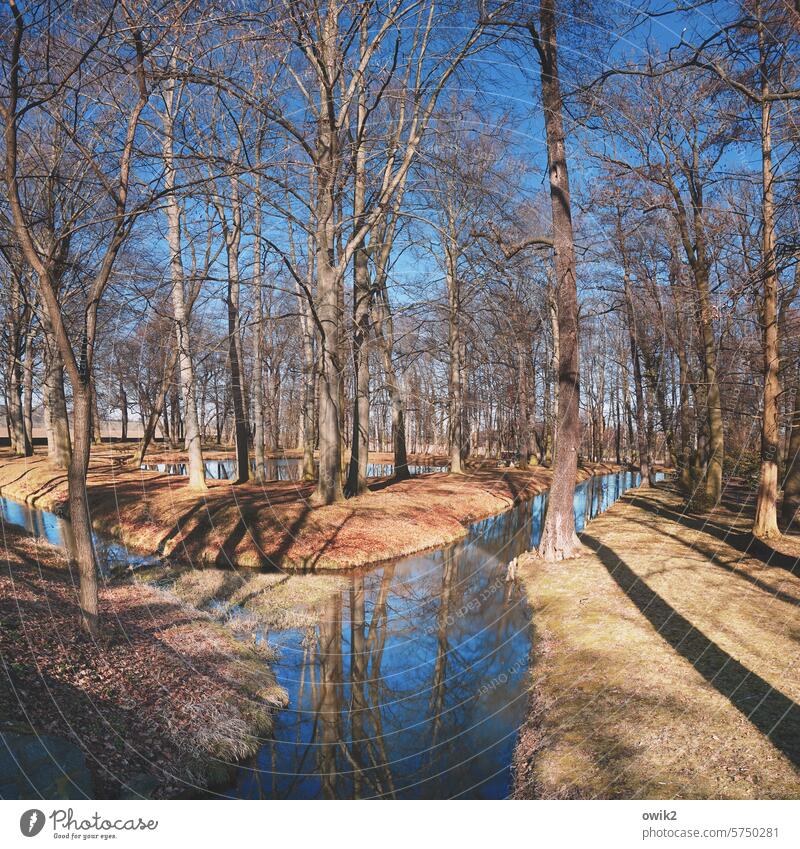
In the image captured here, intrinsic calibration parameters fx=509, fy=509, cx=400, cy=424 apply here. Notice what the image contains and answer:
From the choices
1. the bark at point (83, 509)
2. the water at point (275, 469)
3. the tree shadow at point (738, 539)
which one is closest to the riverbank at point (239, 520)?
the bark at point (83, 509)

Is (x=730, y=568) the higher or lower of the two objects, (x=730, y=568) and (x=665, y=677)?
the lower

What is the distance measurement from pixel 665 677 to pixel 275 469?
22.4 metres

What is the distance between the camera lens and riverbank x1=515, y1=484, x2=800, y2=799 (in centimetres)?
362

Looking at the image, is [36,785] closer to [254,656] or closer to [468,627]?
[254,656]

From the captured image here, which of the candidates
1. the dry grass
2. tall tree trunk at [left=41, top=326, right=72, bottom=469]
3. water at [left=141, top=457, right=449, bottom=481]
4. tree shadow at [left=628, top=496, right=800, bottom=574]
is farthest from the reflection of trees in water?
water at [left=141, top=457, right=449, bottom=481]

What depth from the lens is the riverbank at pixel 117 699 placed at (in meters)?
3.22

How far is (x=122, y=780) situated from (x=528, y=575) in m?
7.17

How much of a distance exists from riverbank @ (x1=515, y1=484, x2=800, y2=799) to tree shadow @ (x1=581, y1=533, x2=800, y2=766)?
15 millimetres

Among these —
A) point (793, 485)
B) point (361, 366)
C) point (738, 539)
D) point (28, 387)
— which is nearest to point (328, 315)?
point (361, 366)

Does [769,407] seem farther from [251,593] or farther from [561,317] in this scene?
[251,593]

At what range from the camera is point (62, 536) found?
970cm

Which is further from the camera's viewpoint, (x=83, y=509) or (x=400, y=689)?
(x=400, y=689)

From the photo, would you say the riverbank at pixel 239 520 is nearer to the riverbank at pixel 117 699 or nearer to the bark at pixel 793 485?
the riverbank at pixel 117 699

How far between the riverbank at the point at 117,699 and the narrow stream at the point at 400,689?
346 millimetres
